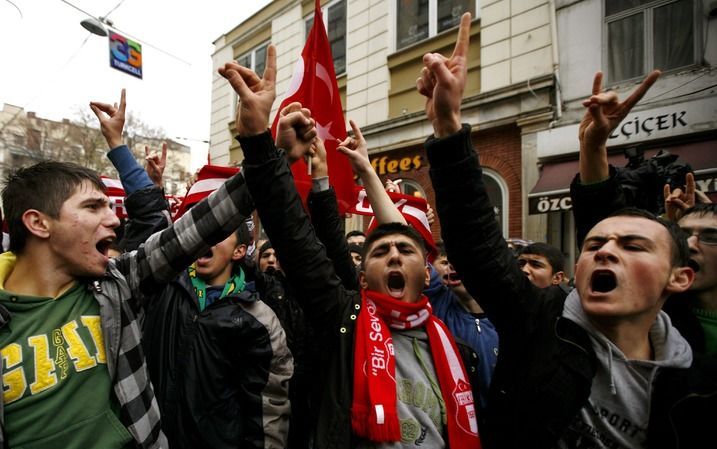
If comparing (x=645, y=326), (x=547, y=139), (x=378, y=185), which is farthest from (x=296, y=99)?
(x=547, y=139)

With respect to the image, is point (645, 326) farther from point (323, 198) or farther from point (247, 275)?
point (247, 275)

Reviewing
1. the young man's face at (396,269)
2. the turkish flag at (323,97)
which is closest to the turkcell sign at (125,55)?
A: the turkish flag at (323,97)

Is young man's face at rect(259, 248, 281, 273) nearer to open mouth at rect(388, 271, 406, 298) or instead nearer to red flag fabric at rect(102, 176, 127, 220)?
red flag fabric at rect(102, 176, 127, 220)

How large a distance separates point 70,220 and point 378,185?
1.45 m

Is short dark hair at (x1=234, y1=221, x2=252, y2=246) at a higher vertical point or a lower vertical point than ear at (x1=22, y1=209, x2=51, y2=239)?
lower

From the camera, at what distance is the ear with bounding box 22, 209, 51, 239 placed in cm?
144

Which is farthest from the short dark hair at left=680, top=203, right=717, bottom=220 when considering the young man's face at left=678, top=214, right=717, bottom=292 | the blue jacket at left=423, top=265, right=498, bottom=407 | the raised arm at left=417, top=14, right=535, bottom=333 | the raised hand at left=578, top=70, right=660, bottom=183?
the raised arm at left=417, top=14, right=535, bottom=333

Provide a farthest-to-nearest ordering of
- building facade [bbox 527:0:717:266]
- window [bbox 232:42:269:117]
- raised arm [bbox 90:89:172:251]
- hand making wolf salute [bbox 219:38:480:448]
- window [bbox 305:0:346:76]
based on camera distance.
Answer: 1. window [bbox 232:42:269:117]
2. window [bbox 305:0:346:76]
3. building facade [bbox 527:0:717:266]
4. raised arm [bbox 90:89:172:251]
5. hand making wolf salute [bbox 219:38:480:448]

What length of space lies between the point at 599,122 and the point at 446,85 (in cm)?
75

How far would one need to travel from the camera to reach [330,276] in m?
1.70

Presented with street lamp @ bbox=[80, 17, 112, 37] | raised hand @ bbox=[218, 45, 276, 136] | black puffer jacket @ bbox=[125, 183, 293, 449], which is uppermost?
street lamp @ bbox=[80, 17, 112, 37]

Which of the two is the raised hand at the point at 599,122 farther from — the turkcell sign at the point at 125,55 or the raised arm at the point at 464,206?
the turkcell sign at the point at 125,55

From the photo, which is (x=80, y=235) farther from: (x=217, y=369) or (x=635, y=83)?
(x=635, y=83)

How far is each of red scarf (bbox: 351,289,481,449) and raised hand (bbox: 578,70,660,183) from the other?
3.01ft
